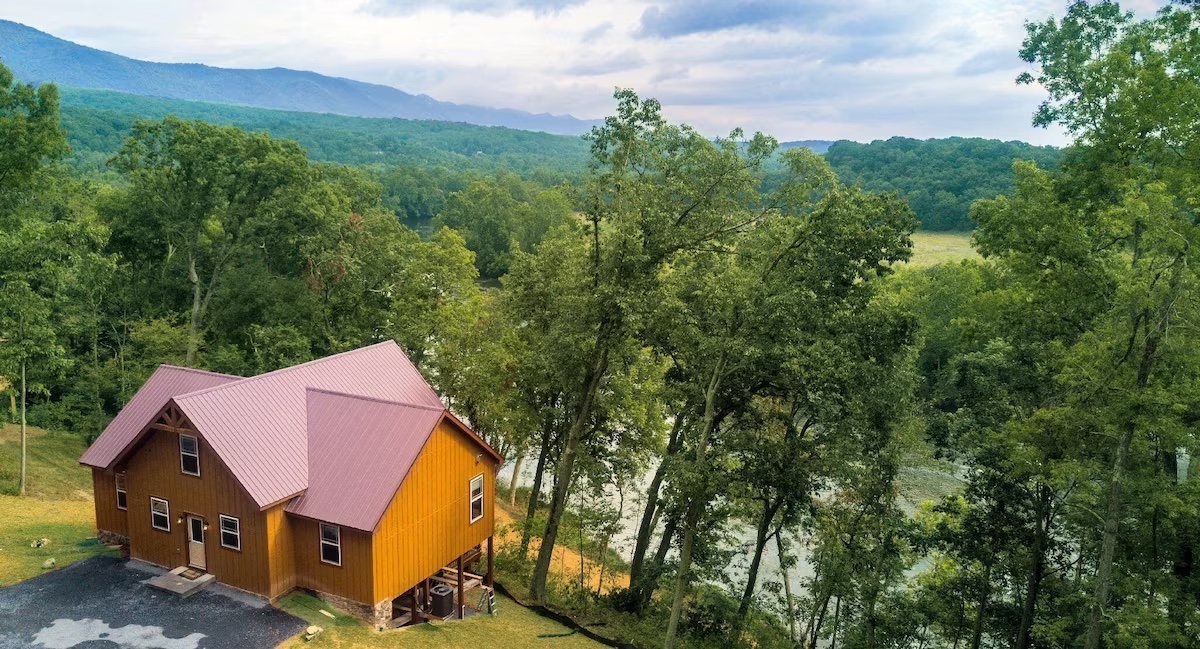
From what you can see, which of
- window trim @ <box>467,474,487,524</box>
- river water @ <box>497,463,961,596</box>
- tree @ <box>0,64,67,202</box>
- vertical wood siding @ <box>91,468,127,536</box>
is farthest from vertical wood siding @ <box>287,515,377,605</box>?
tree @ <box>0,64,67,202</box>

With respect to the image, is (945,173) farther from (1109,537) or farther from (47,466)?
(47,466)

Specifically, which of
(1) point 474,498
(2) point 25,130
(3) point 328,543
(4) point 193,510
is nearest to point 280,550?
(3) point 328,543

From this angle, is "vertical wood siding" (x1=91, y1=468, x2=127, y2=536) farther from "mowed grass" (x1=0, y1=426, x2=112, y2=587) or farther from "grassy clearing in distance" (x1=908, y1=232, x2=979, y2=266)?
"grassy clearing in distance" (x1=908, y1=232, x2=979, y2=266)

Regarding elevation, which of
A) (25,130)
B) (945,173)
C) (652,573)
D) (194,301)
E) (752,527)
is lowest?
(752,527)

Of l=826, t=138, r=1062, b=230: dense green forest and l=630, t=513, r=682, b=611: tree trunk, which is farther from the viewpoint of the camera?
l=826, t=138, r=1062, b=230: dense green forest

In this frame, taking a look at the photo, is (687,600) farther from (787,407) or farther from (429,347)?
(429,347)

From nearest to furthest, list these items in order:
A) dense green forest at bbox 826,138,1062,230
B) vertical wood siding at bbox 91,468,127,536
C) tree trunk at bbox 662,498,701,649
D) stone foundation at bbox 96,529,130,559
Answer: tree trunk at bbox 662,498,701,649, vertical wood siding at bbox 91,468,127,536, stone foundation at bbox 96,529,130,559, dense green forest at bbox 826,138,1062,230

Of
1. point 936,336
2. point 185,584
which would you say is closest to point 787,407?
point 185,584
